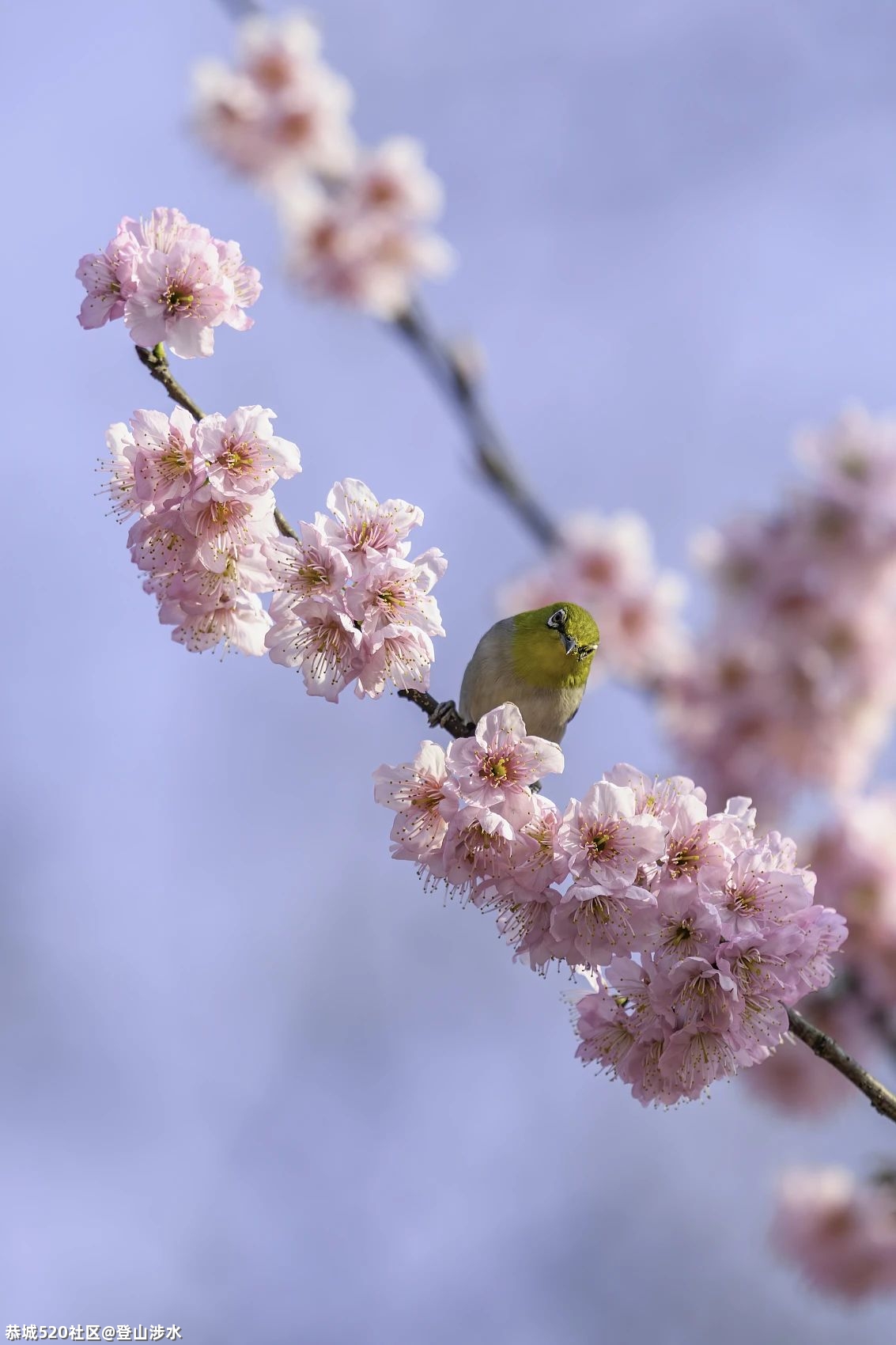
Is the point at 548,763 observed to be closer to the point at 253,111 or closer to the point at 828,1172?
the point at 828,1172

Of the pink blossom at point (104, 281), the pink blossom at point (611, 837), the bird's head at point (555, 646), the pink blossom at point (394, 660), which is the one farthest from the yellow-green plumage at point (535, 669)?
the pink blossom at point (104, 281)

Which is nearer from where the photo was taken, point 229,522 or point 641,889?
point 641,889

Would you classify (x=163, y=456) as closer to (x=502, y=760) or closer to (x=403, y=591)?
(x=403, y=591)

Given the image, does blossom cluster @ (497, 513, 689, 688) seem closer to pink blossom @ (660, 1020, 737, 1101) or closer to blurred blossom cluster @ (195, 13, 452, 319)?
blurred blossom cluster @ (195, 13, 452, 319)

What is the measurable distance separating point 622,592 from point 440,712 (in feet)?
22.8

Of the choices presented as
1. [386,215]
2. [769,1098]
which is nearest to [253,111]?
[386,215]

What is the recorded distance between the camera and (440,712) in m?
4.24

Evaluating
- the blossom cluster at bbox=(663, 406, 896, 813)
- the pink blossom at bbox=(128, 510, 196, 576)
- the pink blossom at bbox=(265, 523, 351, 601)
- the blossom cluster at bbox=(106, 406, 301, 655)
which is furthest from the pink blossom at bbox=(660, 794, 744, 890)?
the blossom cluster at bbox=(663, 406, 896, 813)

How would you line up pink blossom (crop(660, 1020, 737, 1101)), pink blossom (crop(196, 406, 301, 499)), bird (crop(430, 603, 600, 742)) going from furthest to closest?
bird (crop(430, 603, 600, 742)) < pink blossom (crop(196, 406, 301, 499)) < pink blossom (crop(660, 1020, 737, 1101))

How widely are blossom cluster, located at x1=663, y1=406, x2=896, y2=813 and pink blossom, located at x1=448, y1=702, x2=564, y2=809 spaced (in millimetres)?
6606

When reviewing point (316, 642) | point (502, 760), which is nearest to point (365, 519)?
point (316, 642)

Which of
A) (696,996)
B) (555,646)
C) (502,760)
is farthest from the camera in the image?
(555,646)

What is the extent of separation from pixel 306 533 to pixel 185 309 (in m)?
0.76

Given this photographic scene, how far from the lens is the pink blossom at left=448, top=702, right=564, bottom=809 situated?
3.34 m
